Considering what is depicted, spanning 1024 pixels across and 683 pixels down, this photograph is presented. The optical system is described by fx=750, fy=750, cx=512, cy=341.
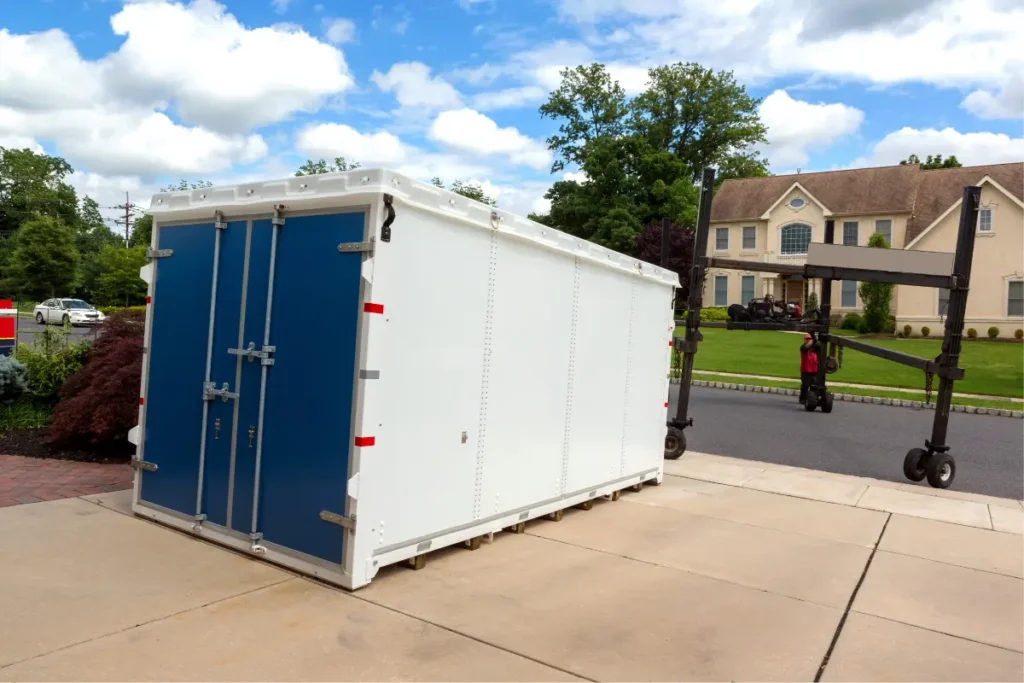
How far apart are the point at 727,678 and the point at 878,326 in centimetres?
3781

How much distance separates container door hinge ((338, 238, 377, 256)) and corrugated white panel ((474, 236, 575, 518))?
131cm

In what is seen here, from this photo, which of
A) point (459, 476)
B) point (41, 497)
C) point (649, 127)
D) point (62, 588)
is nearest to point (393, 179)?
point (459, 476)

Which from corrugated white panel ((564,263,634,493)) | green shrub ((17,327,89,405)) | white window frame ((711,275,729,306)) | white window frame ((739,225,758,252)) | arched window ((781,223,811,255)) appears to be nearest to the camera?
corrugated white panel ((564,263,634,493))

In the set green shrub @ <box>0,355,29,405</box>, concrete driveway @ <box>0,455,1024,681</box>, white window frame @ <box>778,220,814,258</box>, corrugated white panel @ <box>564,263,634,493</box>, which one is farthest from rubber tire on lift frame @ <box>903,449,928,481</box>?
white window frame @ <box>778,220,814,258</box>

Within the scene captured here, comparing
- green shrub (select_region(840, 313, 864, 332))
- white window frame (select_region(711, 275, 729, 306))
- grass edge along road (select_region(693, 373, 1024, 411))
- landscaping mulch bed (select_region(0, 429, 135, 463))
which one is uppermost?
white window frame (select_region(711, 275, 729, 306))

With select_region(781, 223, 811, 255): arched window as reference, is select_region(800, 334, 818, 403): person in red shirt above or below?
below

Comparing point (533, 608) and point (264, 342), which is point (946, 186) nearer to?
point (533, 608)

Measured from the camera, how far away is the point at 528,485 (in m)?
6.34

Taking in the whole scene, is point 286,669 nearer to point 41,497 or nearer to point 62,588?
point 62,588

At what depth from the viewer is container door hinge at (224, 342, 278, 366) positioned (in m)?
5.08

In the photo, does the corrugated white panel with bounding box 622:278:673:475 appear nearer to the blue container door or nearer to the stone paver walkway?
the blue container door

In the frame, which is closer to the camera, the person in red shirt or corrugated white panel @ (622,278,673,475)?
corrugated white panel @ (622,278,673,475)

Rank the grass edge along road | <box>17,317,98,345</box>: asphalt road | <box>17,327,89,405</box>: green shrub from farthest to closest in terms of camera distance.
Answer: the grass edge along road → <box>17,317,98,345</box>: asphalt road → <box>17,327,89,405</box>: green shrub

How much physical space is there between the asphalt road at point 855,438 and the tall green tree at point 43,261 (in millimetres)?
47941
